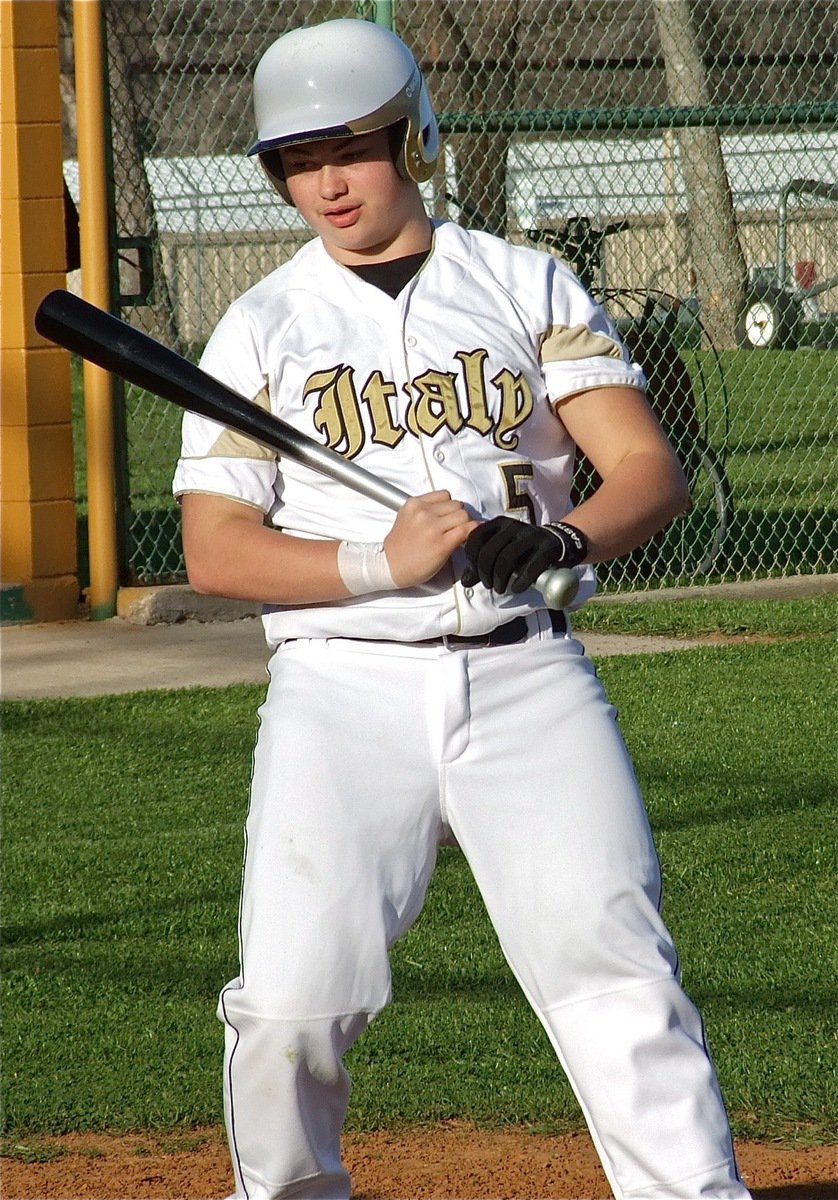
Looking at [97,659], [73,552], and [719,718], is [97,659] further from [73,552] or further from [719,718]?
[719,718]

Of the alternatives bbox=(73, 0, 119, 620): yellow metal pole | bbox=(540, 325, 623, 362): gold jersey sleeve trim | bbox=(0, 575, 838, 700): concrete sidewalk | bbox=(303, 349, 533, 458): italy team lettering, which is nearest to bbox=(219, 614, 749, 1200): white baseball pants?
bbox=(303, 349, 533, 458): italy team lettering

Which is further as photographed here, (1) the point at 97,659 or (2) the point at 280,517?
(1) the point at 97,659

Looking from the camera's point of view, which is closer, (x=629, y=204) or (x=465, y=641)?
(x=465, y=641)

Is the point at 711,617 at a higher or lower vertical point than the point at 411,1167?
higher

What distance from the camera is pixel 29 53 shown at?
7500 millimetres

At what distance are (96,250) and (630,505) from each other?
5654 mm

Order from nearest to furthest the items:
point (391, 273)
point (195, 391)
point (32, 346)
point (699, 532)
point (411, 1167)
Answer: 1. point (195, 391)
2. point (391, 273)
3. point (411, 1167)
4. point (32, 346)
5. point (699, 532)

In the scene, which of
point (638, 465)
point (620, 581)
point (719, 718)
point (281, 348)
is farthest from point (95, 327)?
point (620, 581)

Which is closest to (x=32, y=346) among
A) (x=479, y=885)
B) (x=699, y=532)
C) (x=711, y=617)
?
(x=711, y=617)

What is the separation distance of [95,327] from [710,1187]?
1.49m

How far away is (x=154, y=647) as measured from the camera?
7.37m

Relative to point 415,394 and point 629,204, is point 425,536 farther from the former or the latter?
point 629,204

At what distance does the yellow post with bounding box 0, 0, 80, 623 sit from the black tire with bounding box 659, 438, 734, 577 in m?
2.87

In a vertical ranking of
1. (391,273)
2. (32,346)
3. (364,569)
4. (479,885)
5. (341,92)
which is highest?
(32,346)
